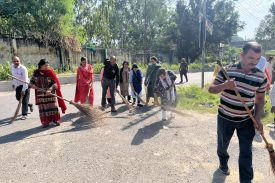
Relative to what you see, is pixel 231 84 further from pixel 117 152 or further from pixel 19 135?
pixel 19 135

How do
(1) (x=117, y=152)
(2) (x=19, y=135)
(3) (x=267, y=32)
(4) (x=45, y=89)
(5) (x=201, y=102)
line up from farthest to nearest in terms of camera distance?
(3) (x=267, y=32)
(5) (x=201, y=102)
(4) (x=45, y=89)
(2) (x=19, y=135)
(1) (x=117, y=152)

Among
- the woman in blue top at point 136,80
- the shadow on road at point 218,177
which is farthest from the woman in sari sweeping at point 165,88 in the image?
the shadow on road at point 218,177

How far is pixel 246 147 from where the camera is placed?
3396 millimetres

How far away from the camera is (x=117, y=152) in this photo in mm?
4984

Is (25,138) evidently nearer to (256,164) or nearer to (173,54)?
(256,164)

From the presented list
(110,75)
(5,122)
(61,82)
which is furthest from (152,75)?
(61,82)

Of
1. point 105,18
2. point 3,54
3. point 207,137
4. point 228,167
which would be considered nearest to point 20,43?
point 3,54

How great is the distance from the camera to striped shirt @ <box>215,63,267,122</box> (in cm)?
325

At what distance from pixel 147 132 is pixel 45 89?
249cm

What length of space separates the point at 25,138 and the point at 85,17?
28.1 metres

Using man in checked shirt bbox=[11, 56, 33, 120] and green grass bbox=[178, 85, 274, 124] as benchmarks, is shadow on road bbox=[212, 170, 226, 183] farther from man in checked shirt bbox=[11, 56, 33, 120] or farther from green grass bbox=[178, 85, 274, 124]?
man in checked shirt bbox=[11, 56, 33, 120]

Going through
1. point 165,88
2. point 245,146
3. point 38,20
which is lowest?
point 245,146

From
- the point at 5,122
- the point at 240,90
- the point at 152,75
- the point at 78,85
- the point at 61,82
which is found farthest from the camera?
the point at 61,82

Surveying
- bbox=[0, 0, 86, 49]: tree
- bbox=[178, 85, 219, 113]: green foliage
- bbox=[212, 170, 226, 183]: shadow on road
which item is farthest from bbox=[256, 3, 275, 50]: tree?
bbox=[212, 170, 226, 183]: shadow on road
